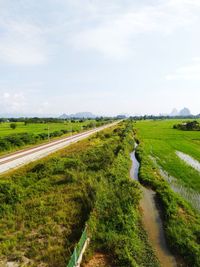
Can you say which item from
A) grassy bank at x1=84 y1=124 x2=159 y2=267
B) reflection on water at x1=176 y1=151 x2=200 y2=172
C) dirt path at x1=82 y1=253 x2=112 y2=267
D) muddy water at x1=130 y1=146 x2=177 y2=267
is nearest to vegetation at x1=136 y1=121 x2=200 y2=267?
muddy water at x1=130 y1=146 x2=177 y2=267

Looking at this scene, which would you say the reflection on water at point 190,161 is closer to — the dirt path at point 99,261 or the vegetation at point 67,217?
the vegetation at point 67,217

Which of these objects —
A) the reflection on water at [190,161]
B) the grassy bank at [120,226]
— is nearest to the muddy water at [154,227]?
the grassy bank at [120,226]

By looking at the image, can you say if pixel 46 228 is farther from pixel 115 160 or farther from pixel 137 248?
pixel 115 160

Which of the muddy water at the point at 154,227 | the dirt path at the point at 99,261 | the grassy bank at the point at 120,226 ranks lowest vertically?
the muddy water at the point at 154,227

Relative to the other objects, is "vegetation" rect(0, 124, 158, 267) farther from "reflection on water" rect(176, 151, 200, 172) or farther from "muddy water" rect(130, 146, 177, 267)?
"reflection on water" rect(176, 151, 200, 172)

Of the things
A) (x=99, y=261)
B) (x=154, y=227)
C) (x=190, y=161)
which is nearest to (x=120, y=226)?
(x=154, y=227)

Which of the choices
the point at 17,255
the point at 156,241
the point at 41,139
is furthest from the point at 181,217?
the point at 41,139

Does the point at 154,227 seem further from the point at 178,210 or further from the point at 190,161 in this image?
the point at 190,161

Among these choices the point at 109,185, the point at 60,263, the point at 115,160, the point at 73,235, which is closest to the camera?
the point at 60,263
